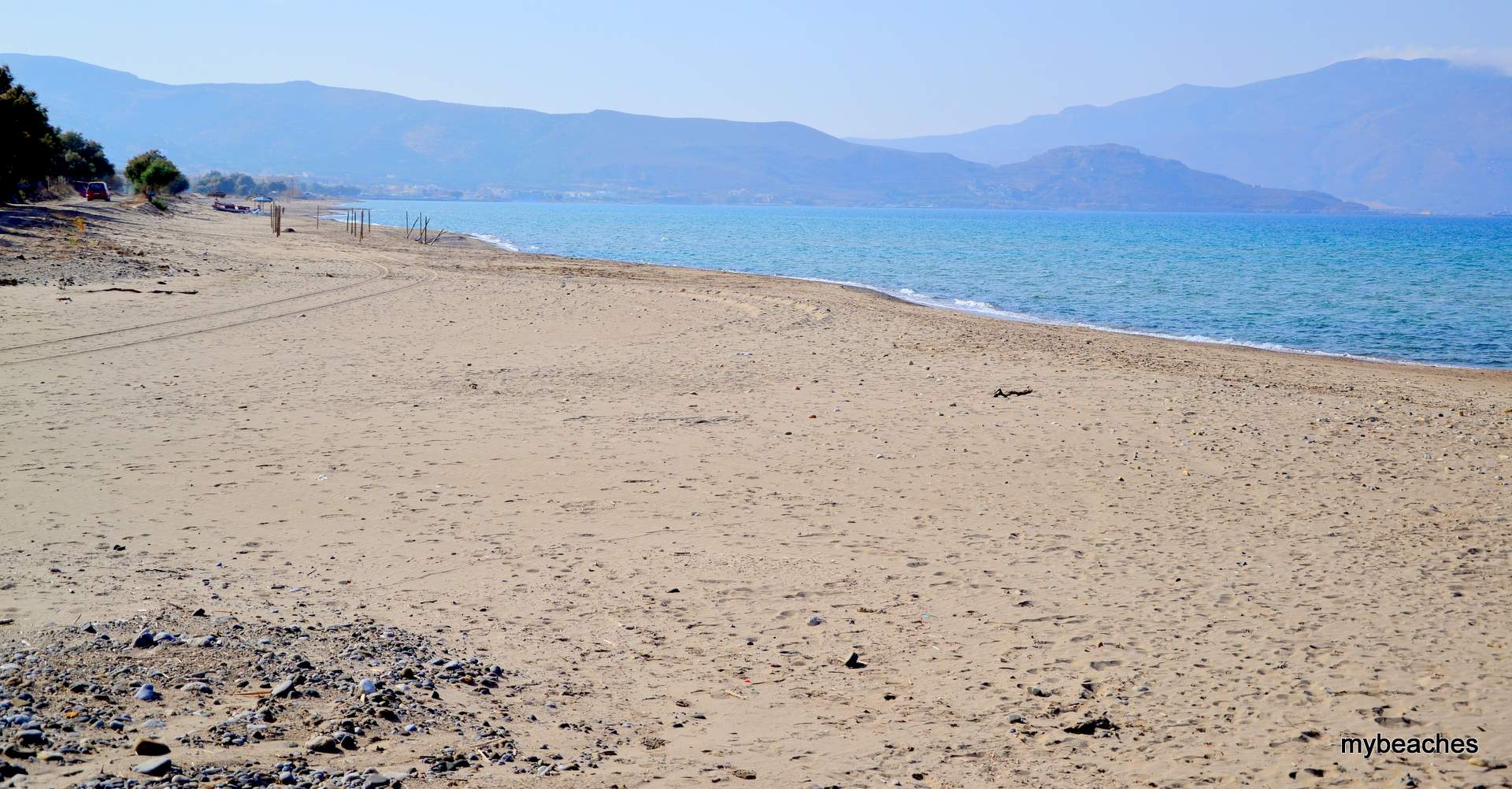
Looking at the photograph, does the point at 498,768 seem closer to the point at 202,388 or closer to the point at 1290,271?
the point at 202,388

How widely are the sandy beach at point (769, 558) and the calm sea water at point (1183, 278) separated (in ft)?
51.9

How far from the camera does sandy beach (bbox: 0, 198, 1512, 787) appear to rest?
5207mm

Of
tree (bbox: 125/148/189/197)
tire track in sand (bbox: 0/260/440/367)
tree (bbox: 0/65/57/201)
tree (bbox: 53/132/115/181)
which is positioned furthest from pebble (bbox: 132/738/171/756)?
tree (bbox: 125/148/189/197)

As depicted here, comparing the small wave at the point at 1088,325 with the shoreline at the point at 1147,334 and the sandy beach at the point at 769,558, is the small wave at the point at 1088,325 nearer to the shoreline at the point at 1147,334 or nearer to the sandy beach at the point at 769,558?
the shoreline at the point at 1147,334

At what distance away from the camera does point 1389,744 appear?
17.6 ft

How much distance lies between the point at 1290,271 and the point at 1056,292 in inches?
879

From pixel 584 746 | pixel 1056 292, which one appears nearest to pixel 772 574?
pixel 584 746

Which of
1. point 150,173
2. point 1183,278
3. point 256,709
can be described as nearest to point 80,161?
point 150,173

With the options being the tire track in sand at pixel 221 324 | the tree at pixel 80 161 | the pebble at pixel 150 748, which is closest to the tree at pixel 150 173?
the tree at pixel 80 161

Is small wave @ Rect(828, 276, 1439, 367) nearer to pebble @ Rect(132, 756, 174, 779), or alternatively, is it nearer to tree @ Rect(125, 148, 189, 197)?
pebble @ Rect(132, 756, 174, 779)

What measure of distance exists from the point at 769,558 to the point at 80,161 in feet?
303

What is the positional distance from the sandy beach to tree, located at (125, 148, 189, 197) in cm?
7789

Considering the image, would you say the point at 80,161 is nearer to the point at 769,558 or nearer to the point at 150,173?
the point at 150,173

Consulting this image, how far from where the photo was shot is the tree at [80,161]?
76.1m
